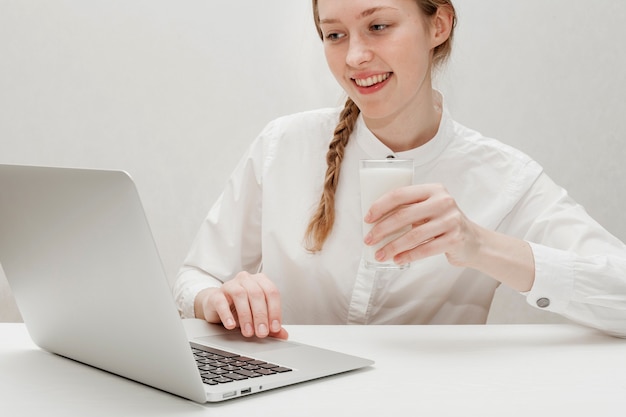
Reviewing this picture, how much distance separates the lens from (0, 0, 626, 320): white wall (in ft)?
7.26

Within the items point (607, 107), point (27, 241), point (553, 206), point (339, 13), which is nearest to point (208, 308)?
point (27, 241)

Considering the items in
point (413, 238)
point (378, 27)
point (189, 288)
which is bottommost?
point (189, 288)

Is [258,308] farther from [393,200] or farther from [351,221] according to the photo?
[351,221]

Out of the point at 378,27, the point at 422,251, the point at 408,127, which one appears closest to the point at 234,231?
the point at 408,127

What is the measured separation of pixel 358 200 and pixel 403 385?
2.77 feet

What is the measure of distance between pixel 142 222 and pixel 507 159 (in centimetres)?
119

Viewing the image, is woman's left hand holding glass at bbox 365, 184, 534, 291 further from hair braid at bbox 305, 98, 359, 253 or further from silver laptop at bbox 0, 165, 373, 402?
hair braid at bbox 305, 98, 359, 253

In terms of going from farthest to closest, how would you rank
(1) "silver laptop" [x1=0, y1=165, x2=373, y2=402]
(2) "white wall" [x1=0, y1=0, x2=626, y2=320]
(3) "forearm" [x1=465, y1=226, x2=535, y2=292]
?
(2) "white wall" [x1=0, y1=0, x2=626, y2=320] < (3) "forearm" [x1=465, y1=226, x2=535, y2=292] < (1) "silver laptop" [x1=0, y1=165, x2=373, y2=402]

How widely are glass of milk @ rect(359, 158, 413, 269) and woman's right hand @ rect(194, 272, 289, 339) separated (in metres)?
0.20

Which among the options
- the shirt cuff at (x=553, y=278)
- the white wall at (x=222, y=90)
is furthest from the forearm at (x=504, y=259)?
the white wall at (x=222, y=90)

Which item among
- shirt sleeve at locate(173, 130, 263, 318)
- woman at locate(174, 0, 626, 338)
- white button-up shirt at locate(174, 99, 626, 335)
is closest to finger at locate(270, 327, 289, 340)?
woman at locate(174, 0, 626, 338)

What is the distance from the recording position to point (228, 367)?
0.90 meters

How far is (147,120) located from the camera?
2260 mm

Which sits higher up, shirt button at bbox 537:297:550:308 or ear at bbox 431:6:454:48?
ear at bbox 431:6:454:48
